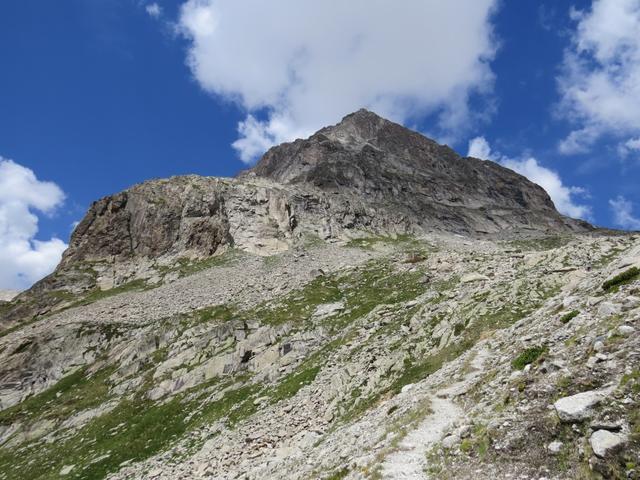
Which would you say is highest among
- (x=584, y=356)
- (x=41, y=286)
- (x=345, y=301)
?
(x=41, y=286)

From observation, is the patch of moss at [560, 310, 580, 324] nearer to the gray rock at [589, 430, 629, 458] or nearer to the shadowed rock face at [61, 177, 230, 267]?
the gray rock at [589, 430, 629, 458]

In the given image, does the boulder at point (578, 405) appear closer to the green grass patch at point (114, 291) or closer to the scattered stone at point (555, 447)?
the scattered stone at point (555, 447)

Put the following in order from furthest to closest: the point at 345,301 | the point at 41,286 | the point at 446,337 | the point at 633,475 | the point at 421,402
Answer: the point at 41,286
the point at 345,301
the point at 446,337
the point at 421,402
the point at 633,475

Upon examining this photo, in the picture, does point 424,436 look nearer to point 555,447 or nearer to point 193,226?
point 555,447

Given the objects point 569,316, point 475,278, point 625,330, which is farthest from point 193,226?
point 625,330

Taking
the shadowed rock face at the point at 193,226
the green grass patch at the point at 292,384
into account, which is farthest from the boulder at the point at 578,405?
the shadowed rock face at the point at 193,226

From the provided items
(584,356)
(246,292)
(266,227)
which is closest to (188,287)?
(246,292)

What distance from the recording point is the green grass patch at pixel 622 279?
18212mm

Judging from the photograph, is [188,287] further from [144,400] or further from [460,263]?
[460,263]

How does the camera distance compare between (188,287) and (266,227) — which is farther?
(266,227)

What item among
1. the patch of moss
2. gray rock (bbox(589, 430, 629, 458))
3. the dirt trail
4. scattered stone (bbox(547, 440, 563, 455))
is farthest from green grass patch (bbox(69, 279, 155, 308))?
gray rock (bbox(589, 430, 629, 458))

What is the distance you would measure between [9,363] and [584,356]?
265 ft

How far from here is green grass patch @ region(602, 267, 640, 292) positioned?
1821 centimetres

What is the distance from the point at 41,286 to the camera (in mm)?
108188
